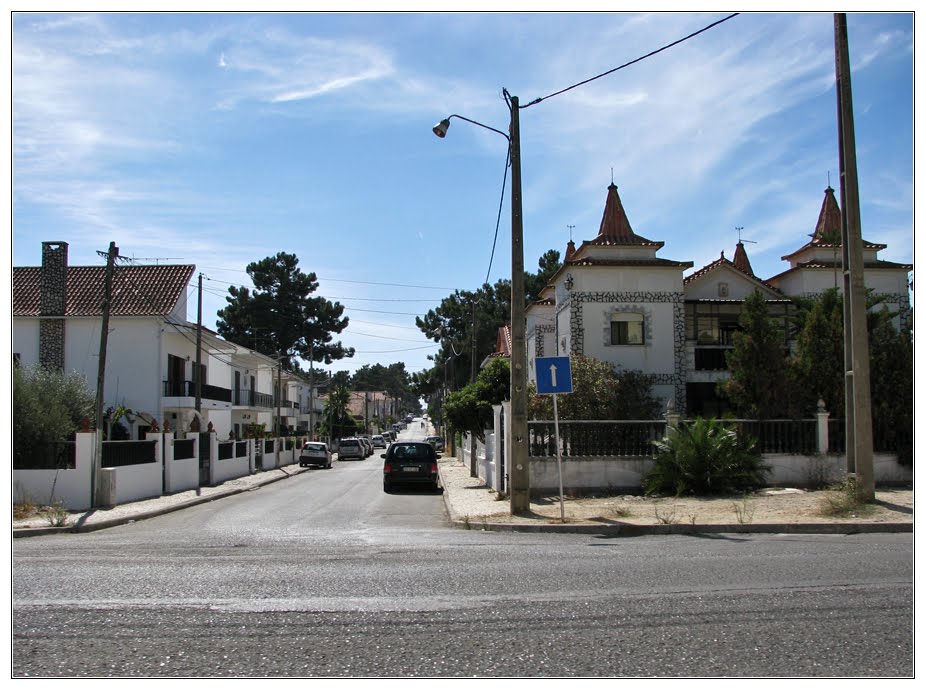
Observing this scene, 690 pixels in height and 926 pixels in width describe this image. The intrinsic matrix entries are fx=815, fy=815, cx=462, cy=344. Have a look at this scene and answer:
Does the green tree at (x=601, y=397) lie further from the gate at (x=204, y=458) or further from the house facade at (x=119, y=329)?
the house facade at (x=119, y=329)

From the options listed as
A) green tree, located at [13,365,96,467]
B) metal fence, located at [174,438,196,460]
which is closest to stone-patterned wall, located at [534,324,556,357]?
metal fence, located at [174,438,196,460]

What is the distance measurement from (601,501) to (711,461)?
2.44 metres

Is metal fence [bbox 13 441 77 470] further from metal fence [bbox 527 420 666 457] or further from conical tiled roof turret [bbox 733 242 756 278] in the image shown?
conical tiled roof turret [bbox 733 242 756 278]

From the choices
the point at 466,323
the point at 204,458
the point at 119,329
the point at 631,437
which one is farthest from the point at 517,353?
the point at 466,323

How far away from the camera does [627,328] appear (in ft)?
102

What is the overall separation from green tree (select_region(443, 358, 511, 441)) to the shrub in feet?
33.1

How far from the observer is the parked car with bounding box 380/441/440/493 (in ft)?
81.4

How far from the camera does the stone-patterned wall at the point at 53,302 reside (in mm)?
35188

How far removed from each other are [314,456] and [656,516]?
35066 mm

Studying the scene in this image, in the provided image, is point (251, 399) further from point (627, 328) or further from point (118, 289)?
point (627, 328)

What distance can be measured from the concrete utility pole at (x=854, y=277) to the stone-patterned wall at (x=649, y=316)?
16.0 metres

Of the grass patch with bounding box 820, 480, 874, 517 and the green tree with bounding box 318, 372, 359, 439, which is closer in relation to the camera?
the grass patch with bounding box 820, 480, 874, 517

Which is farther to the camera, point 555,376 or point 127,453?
point 127,453

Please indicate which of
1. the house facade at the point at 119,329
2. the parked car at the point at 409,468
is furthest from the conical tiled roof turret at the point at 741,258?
the house facade at the point at 119,329
